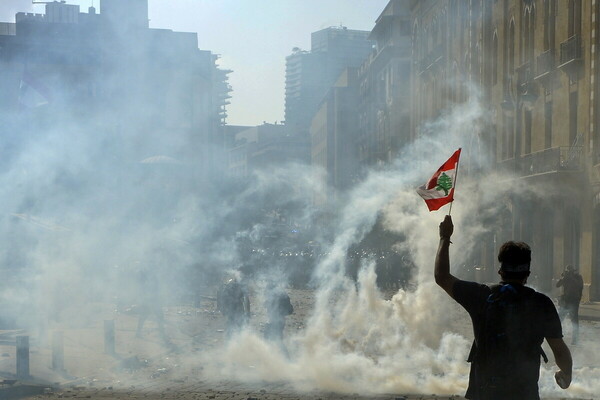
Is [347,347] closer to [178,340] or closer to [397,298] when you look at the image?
[397,298]

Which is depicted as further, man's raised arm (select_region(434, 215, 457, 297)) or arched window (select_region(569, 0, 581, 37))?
arched window (select_region(569, 0, 581, 37))

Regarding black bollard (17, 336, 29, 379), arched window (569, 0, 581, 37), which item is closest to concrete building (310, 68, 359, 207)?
arched window (569, 0, 581, 37)

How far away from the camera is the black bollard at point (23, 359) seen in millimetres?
11211

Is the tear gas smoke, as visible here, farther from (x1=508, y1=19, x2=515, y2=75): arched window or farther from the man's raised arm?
the man's raised arm

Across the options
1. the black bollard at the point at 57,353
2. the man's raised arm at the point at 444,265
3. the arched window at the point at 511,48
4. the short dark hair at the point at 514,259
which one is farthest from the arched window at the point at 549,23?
the short dark hair at the point at 514,259

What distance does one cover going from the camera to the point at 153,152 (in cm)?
4366

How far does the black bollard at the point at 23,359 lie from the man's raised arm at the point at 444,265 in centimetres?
831

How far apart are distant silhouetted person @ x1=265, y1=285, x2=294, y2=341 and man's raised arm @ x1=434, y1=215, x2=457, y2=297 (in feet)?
28.0

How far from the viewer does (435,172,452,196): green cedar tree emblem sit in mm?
5590

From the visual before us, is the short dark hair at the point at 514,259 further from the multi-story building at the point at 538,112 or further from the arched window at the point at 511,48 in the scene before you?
the arched window at the point at 511,48

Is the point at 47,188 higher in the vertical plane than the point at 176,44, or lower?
lower

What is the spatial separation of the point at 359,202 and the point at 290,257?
12.5ft

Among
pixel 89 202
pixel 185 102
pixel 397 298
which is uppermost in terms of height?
pixel 185 102

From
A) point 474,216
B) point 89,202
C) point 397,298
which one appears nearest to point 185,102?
point 89,202
